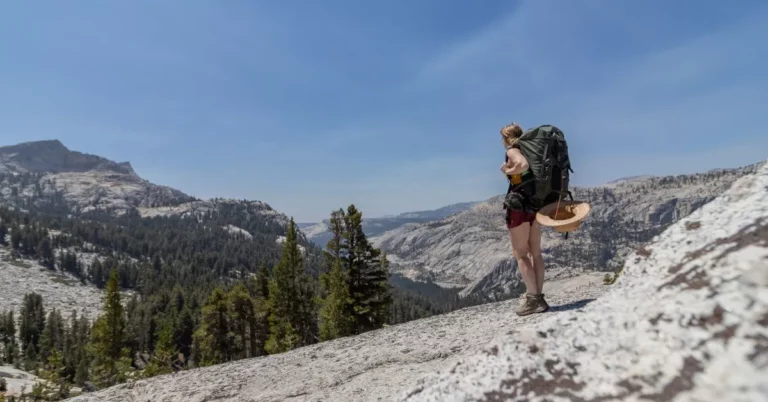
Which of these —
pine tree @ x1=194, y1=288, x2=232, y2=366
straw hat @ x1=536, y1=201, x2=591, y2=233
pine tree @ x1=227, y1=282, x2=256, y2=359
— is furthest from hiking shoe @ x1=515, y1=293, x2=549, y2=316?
pine tree @ x1=194, y1=288, x2=232, y2=366

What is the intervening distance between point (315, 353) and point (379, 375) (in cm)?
332

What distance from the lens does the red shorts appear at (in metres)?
7.05

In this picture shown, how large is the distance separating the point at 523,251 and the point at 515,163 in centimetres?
174

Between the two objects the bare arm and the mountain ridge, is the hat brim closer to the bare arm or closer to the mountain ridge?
the bare arm

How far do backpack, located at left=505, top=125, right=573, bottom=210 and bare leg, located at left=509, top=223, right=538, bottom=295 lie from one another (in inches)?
19.0

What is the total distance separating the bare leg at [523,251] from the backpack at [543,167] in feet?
1.58

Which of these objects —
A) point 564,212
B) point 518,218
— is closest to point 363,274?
point 518,218

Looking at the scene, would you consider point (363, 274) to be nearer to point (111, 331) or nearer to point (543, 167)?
point (543, 167)

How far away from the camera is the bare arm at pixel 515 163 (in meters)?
6.46

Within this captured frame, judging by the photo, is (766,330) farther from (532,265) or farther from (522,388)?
(532,265)

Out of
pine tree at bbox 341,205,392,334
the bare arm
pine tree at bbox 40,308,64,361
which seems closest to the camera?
the bare arm

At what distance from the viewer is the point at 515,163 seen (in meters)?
6.56

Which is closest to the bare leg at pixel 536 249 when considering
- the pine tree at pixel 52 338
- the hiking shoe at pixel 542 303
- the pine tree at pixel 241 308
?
the hiking shoe at pixel 542 303

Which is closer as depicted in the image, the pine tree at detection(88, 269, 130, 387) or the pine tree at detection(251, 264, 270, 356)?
the pine tree at detection(88, 269, 130, 387)
